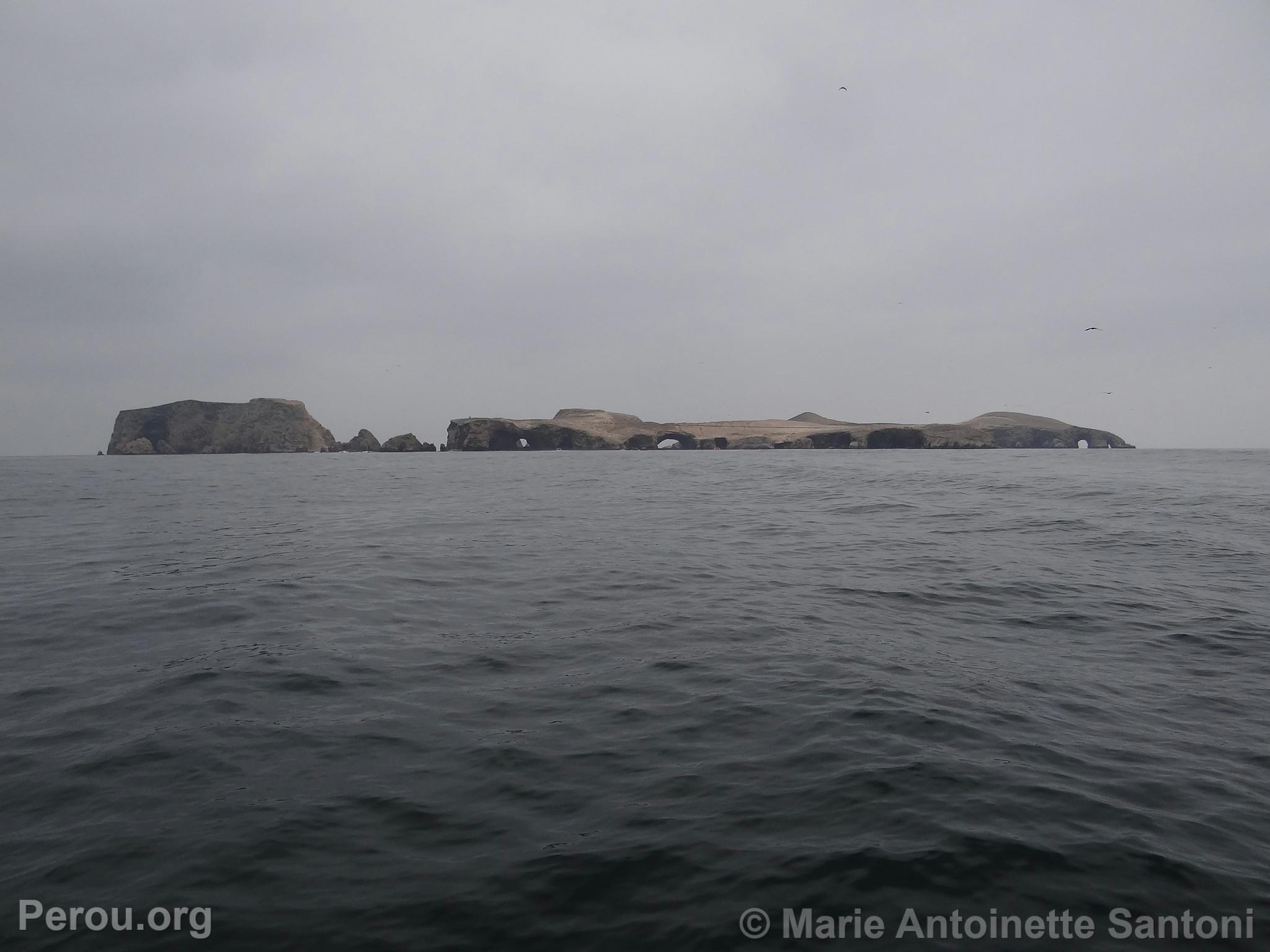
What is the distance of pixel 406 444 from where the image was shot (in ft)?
483

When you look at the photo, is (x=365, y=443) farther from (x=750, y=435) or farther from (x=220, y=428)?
(x=750, y=435)

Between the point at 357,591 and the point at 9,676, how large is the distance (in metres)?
5.02

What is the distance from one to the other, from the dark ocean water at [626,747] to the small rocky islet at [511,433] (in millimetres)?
126094

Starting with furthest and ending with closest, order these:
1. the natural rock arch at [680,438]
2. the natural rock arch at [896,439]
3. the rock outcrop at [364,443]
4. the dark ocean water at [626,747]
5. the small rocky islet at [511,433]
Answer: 1. the rock outcrop at [364,443]
2. the natural rock arch at [680,438]
3. the small rocky islet at [511,433]
4. the natural rock arch at [896,439]
5. the dark ocean water at [626,747]

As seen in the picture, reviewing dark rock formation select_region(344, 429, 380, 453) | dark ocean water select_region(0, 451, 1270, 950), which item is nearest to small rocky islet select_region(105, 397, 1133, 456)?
dark rock formation select_region(344, 429, 380, 453)

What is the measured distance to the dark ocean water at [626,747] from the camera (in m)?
4.03

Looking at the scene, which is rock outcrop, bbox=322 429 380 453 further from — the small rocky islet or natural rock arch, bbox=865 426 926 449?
natural rock arch, bbox=865 426 926 449

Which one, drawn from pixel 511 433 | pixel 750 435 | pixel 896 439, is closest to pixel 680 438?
pixel 750 435

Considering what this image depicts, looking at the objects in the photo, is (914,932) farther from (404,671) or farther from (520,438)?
(520,438)

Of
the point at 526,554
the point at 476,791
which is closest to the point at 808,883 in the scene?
the point at 476,791

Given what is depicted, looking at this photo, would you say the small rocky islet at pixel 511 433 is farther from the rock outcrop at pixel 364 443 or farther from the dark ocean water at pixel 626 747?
the dark ocean water at pixel 626 747

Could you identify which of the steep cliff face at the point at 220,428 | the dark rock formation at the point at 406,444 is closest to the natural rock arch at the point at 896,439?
the dark rock formation at the point at 406,444

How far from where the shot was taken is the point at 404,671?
7973 millimetres

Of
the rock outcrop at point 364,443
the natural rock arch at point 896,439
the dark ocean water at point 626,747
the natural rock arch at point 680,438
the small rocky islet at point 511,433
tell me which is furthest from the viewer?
the rock outcrop at point 364,443
